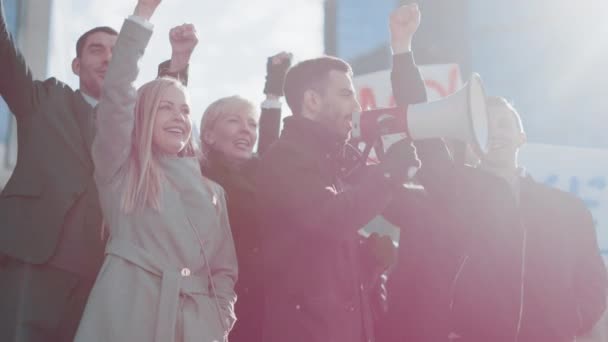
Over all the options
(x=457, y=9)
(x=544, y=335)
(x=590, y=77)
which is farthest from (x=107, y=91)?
(x=590, y=77)

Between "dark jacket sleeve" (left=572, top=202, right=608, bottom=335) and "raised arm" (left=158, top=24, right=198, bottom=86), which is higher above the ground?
"raised arm" (left=158, top=24, right=198, bottom=86)

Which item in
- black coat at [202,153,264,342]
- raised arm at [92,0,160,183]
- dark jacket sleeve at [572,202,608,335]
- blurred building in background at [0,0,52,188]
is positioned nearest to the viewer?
raised arm at [92,0,160,183]

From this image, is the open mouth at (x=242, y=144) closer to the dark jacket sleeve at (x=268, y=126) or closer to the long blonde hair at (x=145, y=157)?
the dark jacket sleeve at (x=268, y=126)

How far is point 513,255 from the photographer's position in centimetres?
262

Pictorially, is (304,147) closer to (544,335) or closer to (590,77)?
(544,335)

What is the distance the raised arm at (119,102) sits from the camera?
196cm

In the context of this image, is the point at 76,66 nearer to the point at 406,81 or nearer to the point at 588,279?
the point at 406,81

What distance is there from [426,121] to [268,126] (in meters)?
1.01

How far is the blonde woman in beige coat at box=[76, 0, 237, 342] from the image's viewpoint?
186 centimetres

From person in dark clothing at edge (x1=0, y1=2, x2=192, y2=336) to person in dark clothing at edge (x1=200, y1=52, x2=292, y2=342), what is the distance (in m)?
0.52

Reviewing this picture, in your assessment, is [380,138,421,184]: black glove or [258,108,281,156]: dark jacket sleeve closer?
[380,138,421,184]: black glove

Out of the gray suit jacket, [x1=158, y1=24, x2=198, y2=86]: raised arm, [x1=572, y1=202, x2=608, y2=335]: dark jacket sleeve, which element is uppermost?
[x1=158, y1=24, x2=198, y2=86]: raised arm

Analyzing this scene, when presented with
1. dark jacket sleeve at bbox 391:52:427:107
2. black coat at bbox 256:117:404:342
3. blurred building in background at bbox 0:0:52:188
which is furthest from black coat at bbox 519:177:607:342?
blurred building in background at bbox 0:0:52:188

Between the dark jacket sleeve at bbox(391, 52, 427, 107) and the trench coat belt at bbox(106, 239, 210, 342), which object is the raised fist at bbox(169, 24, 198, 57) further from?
the trench coat belt at bbox(106, 239, 210, 342)
